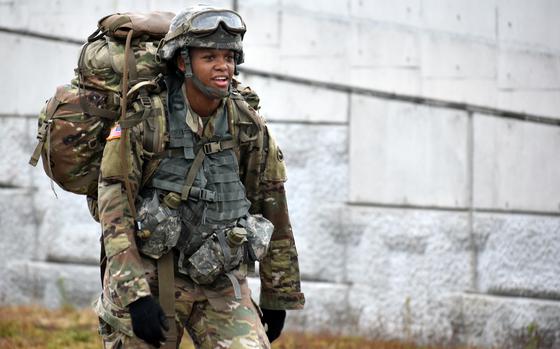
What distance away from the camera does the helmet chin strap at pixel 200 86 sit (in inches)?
166

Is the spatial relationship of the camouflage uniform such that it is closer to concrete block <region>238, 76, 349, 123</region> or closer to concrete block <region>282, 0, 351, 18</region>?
concrete block <region>238, 76, 349, 123</region>

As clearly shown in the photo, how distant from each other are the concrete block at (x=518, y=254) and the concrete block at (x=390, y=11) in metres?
1.51

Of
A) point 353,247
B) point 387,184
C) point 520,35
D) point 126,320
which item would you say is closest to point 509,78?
point 520,35

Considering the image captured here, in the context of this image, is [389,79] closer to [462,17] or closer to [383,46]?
[383,46]

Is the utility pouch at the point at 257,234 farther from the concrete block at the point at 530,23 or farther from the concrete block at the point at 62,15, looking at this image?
the concrete block at the point at 62,15

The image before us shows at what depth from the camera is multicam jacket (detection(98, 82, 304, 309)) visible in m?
4.07

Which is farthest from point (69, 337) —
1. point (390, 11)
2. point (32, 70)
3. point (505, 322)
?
point (390, 11)

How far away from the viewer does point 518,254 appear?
742cm

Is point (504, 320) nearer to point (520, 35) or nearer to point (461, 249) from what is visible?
point (461, 249)

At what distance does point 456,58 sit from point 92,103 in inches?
150

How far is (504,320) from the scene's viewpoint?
24.2 ft

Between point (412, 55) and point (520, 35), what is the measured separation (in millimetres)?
773

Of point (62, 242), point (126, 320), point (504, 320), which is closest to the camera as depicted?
point (126, 320)

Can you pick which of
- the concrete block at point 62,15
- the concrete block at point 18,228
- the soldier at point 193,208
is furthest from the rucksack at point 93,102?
the concrete block at point 18,228
